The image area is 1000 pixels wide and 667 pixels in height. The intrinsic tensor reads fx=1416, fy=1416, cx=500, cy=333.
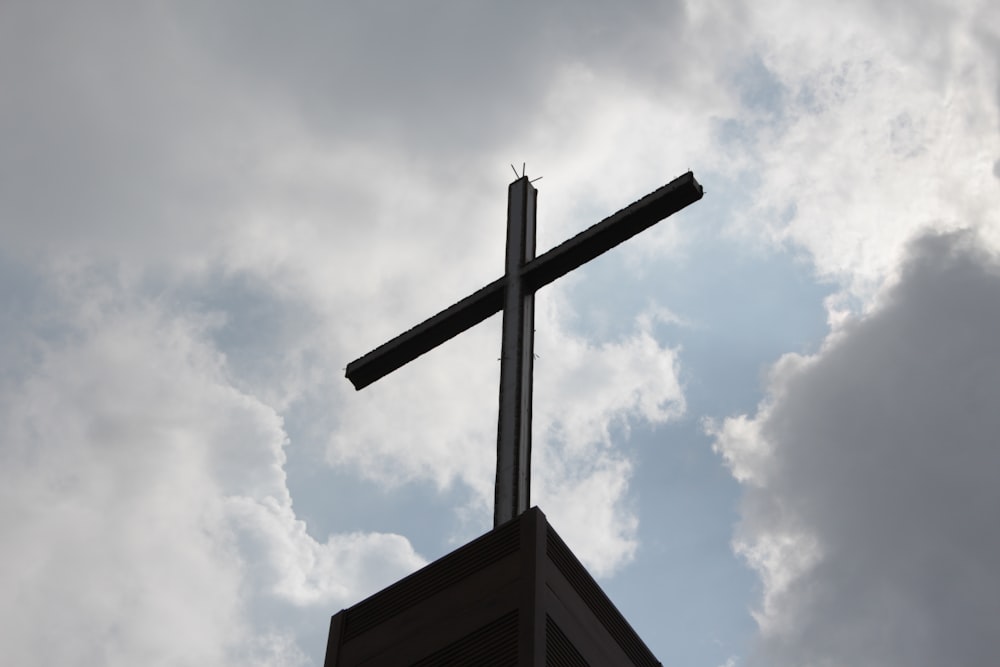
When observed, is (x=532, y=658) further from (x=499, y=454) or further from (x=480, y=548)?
(x=499, y=454)

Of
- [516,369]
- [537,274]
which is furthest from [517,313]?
[516,369]

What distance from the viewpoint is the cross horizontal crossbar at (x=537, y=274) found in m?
19.9

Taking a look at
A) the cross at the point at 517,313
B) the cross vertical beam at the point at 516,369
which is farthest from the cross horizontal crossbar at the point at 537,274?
the cross vertical beam at the point at 516,369

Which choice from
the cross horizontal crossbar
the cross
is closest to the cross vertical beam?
the cross

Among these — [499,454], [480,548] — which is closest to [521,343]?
[499,454]

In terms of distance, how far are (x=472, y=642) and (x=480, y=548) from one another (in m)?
1.28

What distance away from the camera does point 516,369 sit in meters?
19.2

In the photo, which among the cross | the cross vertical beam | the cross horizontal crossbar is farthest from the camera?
the cross horizontal crossbar

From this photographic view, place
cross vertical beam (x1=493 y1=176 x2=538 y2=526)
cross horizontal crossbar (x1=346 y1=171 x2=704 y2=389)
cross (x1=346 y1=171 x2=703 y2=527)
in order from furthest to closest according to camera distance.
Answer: cross horizontal crossbar (x1=346 y1=171 x2=704 y2=389) → cross (x1=346 y1=171 x2=703 y2=527) → cross vertical beam (x1=493 y1=176 x2=538 y2=526)

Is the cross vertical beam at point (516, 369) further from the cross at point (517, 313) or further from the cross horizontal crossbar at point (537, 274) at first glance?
the cross horizontal crossbar at point (537, 274)

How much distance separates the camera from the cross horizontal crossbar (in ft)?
65.3

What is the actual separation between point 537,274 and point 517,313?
34.2 inches

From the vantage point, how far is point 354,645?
17188mm

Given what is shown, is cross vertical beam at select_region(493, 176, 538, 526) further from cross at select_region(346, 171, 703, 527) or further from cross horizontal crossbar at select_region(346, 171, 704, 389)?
cross horizontal crossbar at select_region(346, 171, 704, 389)
